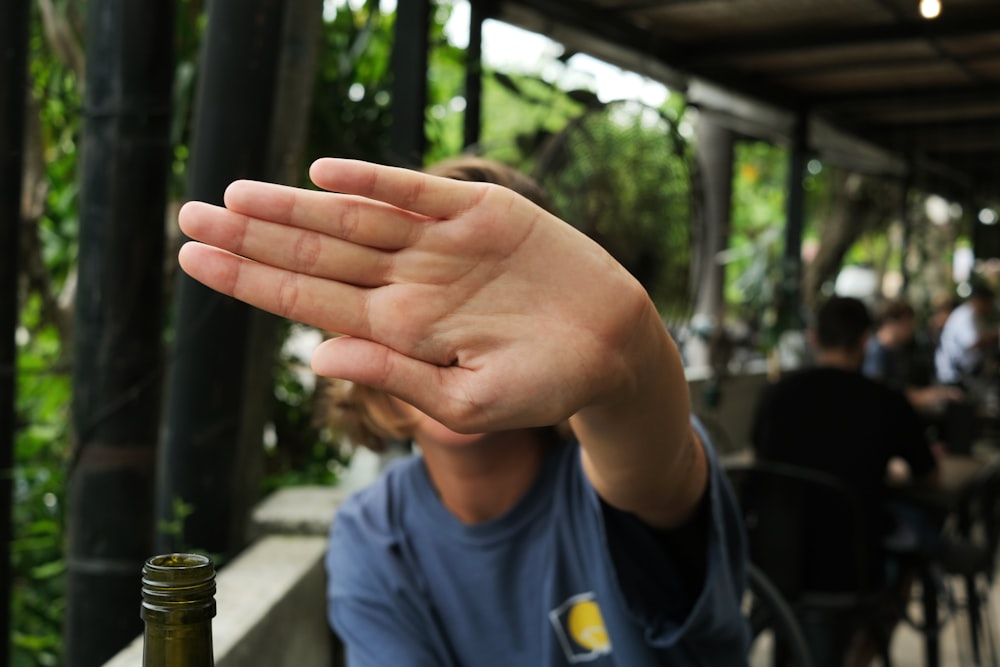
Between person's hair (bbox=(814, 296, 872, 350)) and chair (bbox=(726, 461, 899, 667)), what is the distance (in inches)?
17.7

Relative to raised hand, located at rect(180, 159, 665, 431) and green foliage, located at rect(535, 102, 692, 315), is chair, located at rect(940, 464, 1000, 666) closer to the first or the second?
green foliage, located at rect(535, 102, 692, 315)

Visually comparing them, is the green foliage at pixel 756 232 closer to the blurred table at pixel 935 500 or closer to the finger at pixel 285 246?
the blurred table at pixel 935 500

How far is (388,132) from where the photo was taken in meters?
2.84

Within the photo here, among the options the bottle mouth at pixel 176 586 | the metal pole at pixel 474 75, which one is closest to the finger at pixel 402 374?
the bottle mouth at pixel 176 586


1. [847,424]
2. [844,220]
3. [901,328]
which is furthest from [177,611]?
[844,220]

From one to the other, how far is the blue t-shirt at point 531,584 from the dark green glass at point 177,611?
1.99 feet

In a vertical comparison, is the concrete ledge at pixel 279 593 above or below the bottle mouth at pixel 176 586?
below

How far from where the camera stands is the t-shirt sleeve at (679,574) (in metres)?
1.16

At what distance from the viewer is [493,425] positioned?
2.23ft

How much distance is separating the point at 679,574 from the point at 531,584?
0.20 meters

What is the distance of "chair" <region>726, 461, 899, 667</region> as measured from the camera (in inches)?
113

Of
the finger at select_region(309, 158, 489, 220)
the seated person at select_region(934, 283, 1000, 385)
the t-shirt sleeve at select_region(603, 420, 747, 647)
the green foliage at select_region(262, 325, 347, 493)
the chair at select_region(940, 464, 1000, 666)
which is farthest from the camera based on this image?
the seated person at select_region(934, 283, 1000, 385)

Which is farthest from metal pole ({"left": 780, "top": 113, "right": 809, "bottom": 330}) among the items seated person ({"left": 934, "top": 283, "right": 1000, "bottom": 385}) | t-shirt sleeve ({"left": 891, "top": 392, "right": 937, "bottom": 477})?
t-shirt sleeve ({"left": 891, "top": 392, "right": 937, "bottom": 477})

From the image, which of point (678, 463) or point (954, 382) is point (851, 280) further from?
point (678, 463)
